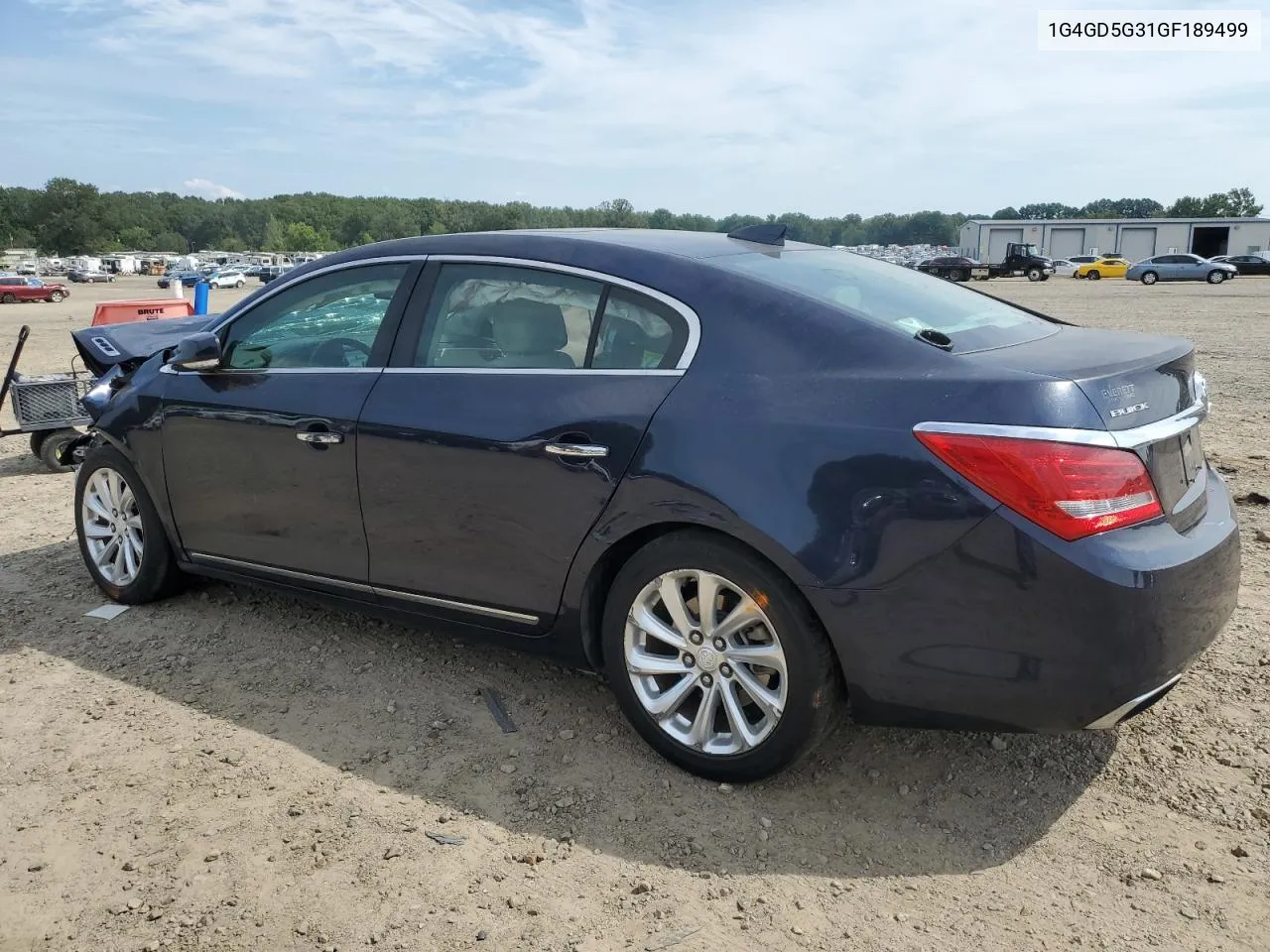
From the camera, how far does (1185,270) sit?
4644 cm

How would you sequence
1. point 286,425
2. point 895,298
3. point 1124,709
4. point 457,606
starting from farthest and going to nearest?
1. point 286,425
2. point 457,606
3. point 895,298
4. point 1124,709

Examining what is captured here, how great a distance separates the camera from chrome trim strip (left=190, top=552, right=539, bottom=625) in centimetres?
354

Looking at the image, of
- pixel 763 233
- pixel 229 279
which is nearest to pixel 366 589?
pixel 763 233

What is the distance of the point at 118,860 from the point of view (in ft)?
9.52

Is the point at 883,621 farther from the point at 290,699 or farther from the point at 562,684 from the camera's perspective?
the point at 290,699

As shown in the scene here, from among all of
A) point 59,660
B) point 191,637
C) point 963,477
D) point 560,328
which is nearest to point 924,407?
point 963,477

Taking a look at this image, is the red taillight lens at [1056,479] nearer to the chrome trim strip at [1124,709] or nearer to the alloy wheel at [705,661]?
the chrome trim strip at [1124,709]

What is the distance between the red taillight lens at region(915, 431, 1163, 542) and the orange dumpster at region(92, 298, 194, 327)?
8.20 meters

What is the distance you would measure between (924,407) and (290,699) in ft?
8.48

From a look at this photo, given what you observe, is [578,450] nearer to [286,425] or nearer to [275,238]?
[286,425]

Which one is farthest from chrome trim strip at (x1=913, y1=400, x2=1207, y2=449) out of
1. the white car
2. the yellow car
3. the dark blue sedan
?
the white car

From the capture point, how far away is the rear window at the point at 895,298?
125 inches

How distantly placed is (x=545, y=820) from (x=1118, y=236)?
99.2m

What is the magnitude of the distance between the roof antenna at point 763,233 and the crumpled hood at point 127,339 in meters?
4.03
